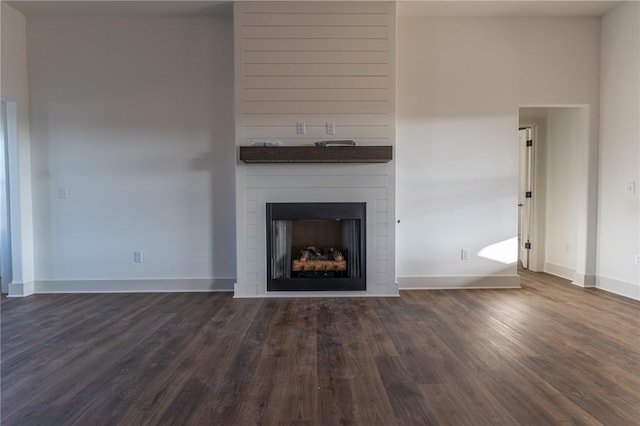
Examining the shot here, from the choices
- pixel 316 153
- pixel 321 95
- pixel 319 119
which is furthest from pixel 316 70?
pixel 316 153

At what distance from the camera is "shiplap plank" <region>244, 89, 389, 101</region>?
3.32 meters

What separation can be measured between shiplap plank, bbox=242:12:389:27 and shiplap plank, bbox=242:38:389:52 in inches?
6.0

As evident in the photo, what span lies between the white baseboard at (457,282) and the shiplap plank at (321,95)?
6.29 ft

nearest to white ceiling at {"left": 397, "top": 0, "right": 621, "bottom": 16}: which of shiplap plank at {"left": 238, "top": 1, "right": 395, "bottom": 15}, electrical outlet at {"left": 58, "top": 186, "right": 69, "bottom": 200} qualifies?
shiplap plank at {"left": 238, "top": 1, "right": 395, "bottom": 15}

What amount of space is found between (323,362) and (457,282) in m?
2.21

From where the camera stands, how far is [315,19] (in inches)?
130

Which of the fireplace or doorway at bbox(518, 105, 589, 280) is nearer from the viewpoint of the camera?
the fireplace

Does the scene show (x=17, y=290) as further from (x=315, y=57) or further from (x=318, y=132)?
(x=315, y=57)

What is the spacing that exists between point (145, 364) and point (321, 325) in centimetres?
120

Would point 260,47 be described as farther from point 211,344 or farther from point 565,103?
point 565,103

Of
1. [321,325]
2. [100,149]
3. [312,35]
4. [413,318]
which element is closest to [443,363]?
[413,318]

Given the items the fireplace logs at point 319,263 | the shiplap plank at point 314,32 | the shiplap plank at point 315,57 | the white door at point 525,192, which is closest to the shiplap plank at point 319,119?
the shiplap plank at point 315,57

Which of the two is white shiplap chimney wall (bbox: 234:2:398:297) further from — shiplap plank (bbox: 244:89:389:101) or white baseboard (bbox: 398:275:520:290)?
white baseboard (bbox: 398:275:520:290)

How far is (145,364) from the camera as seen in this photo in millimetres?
1973
